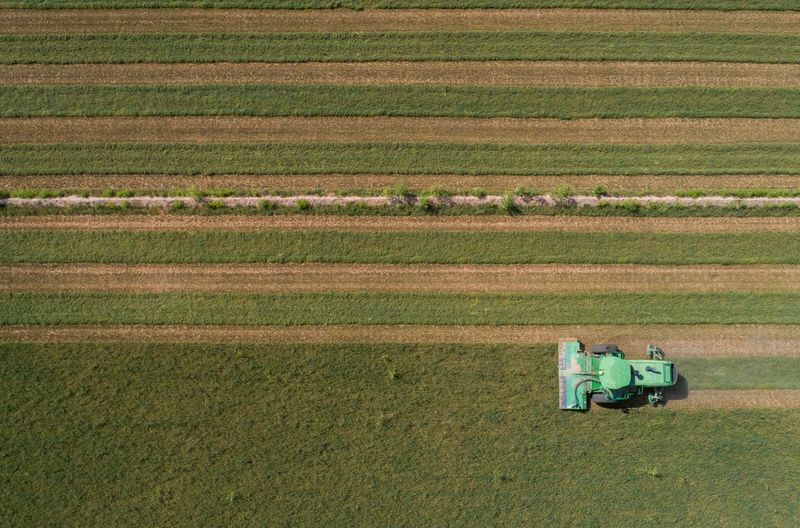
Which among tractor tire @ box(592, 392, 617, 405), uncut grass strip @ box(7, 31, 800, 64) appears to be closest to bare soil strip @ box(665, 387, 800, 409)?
tractor tire @ box(592, 392, 617, 405)

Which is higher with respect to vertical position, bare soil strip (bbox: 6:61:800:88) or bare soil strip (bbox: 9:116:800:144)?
bare soil strip (bbox: 6:61:800:88)

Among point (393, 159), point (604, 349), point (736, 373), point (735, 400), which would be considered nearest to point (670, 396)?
point (735, 400)

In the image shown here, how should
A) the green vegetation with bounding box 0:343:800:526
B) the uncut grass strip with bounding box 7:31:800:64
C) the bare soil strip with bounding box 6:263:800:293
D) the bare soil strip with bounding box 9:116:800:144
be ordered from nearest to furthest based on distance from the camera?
the green vegetation with bounding box 0:343:800:526, the bare soil strip with bounding box 6:263:800:293, the bare soil strip with bounding box 9:116:800:144, the uncut grass strip with bounding box 7:31:800:64

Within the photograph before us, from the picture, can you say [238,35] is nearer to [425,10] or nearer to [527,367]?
[425,10]

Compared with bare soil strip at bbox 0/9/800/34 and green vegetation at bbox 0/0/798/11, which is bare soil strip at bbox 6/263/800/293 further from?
green vegetation at bbox 0/0/798/11

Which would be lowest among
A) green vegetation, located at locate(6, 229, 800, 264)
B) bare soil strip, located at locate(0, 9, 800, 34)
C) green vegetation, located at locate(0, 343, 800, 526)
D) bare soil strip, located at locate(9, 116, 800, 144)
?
green vegetation, located at locate(0, 343, 800, 526)

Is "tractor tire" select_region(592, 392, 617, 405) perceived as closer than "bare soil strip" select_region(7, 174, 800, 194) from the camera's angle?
Yes

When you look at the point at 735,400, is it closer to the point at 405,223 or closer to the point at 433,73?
the point at 405,223
